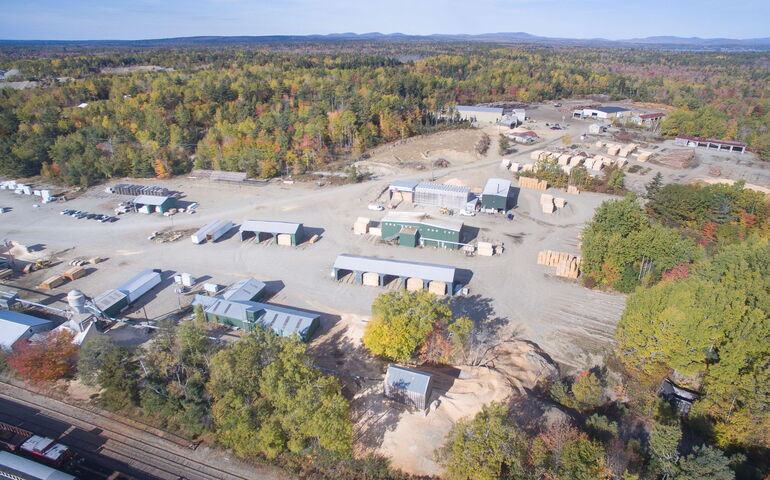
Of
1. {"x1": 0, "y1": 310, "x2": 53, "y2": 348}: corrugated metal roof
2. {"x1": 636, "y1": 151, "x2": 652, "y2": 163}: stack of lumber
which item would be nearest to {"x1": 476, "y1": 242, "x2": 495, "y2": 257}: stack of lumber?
{"x1": 0, "y1": 310, "x2": 53, "y2": 348}: corrugated metal roof

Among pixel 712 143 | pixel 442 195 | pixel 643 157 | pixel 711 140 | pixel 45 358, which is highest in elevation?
pixel 711 140

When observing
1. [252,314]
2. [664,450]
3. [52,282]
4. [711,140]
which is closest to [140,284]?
[52,282]

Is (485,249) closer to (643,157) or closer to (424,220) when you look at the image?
(424,220)

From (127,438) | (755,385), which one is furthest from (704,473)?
(127,438)

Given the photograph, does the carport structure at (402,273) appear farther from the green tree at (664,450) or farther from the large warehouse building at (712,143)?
the large warehouse building at (712,143)

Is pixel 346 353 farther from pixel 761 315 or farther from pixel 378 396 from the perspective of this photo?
pixel 761 315

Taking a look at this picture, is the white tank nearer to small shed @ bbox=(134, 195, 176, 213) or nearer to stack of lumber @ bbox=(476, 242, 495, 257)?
small shed @ bbox=(134, 195, 176, 213)

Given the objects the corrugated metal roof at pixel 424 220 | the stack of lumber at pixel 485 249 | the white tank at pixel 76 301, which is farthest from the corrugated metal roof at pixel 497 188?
the white tank at pixel 76 301
